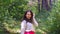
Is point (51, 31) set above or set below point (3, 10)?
below

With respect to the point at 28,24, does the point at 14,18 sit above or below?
below

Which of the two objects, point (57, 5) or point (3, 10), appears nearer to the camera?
point (57, 5)

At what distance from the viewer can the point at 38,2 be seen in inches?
631

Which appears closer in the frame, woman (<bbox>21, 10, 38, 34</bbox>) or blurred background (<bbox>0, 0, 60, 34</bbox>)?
woman (<bbox>21, 10, 38, 34</bbox>)

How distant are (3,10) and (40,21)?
9.11 feet

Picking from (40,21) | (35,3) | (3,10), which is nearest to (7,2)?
(3,10)

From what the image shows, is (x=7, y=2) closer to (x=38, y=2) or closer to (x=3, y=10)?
(x=3, y=10)

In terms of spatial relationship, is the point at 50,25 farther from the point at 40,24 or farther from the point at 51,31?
the point at 40,24

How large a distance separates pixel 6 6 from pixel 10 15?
0.58m

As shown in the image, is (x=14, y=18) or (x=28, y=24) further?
(x=14, y=18)

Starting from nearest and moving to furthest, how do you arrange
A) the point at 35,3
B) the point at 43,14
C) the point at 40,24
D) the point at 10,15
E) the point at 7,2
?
the point at 7,2 < the point at 10,15 < the point at 40,24 < the point at 43,14 < the point at 35,3

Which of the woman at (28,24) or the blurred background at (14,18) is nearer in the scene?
the woman at (28,24)

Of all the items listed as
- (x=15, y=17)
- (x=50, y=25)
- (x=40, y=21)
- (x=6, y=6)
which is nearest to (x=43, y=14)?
(x=40, y=21)

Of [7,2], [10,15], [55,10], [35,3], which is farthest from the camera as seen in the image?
[35,3]
